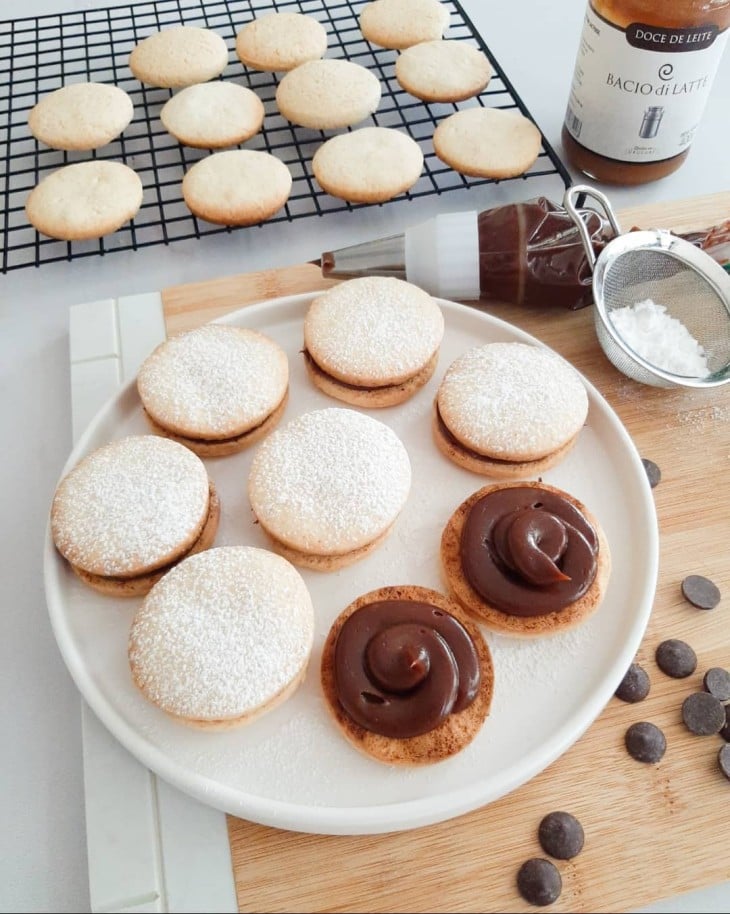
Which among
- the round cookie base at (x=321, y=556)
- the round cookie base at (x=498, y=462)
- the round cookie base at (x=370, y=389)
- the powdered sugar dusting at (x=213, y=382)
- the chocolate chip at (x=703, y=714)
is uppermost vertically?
the powdered sugar dusting at (x=213, y=382)

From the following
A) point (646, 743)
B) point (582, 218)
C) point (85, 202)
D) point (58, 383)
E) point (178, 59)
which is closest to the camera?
point (646, 743)

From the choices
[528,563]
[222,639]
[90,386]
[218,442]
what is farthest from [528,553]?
[90,386]

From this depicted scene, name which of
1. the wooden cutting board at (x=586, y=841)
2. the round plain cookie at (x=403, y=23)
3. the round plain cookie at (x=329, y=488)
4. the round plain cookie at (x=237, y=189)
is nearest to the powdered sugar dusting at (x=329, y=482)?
the round plain cookie at (x=329, y=488)

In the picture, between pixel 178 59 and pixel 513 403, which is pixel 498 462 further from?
pixel 178 59

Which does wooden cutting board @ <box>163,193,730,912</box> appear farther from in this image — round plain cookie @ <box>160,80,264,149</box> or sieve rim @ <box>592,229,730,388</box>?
round plain cookie @ <box>160,80,264,149</box>

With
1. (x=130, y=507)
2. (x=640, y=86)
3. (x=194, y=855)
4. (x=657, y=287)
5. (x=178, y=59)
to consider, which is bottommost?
(x=194, y=855)

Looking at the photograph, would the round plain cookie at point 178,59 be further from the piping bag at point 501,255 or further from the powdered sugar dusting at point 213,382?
the powdered sugar dusting at point 213,382
